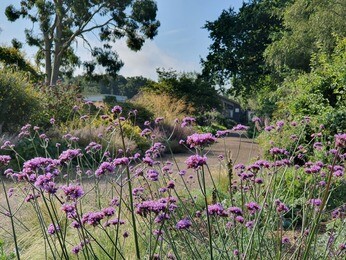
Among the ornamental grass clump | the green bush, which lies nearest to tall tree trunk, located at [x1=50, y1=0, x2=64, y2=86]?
the green bush

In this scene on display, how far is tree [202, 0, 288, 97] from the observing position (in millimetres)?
26469

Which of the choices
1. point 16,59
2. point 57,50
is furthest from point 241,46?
point 16,59

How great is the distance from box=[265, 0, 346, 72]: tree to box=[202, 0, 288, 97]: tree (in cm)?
628

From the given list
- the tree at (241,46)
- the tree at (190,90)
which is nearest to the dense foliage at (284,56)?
the tree at (241,46)

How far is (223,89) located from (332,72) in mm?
20309

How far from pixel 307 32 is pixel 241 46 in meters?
9.47

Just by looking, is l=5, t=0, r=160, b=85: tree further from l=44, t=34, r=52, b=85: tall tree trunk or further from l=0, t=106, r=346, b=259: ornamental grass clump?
l=0, t=106, r=346, b=259: ornamental grass clump

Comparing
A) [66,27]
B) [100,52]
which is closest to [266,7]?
[100,52]

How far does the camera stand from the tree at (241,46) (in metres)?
26.5

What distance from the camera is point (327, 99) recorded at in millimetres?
7953

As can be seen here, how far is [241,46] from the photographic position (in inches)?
1065

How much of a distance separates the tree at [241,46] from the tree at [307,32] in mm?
6283

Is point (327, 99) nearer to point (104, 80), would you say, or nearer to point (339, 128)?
point (339, 128)

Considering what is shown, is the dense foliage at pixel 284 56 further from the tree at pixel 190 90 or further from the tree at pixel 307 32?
the tree at pixel 190 90
